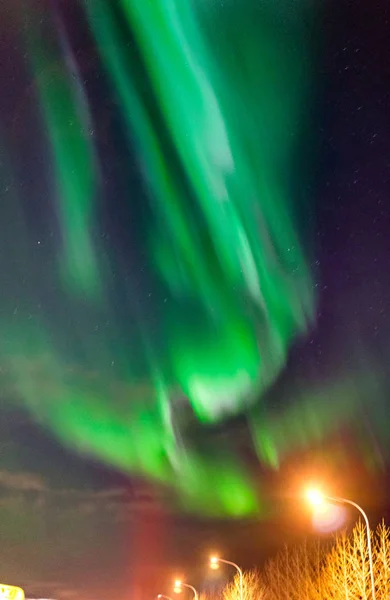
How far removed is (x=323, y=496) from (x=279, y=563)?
84426 mm

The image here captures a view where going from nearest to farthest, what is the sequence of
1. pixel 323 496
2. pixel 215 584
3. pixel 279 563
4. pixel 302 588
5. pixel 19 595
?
pixel 323 496
pixel 19 595
pixel 302 588
pixel 279 563
pixel 215 584

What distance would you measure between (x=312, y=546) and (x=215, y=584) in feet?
117

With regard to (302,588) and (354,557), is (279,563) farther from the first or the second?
(354,557)

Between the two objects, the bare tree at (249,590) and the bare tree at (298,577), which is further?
the bare tree at (249,590)

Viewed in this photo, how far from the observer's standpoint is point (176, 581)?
211 ft

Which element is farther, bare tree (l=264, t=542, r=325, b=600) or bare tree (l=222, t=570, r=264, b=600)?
bare tree (l=222, t=570, r=264, b=600)

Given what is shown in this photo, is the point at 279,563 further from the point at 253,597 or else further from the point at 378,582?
the point at 378,582

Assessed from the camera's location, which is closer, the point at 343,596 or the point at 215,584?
the point at 343,596

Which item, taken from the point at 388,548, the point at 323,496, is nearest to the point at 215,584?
the point at 388,548

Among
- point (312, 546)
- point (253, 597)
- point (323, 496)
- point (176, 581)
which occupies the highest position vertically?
point (312, 546)

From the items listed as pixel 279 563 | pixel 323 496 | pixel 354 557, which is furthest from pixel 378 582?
pixel 279 563

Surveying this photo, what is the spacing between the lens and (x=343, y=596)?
2125 inches

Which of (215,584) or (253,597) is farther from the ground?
(215,584)

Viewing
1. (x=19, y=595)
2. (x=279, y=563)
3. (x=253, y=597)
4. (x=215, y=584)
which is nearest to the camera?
(x=19, y=595)
